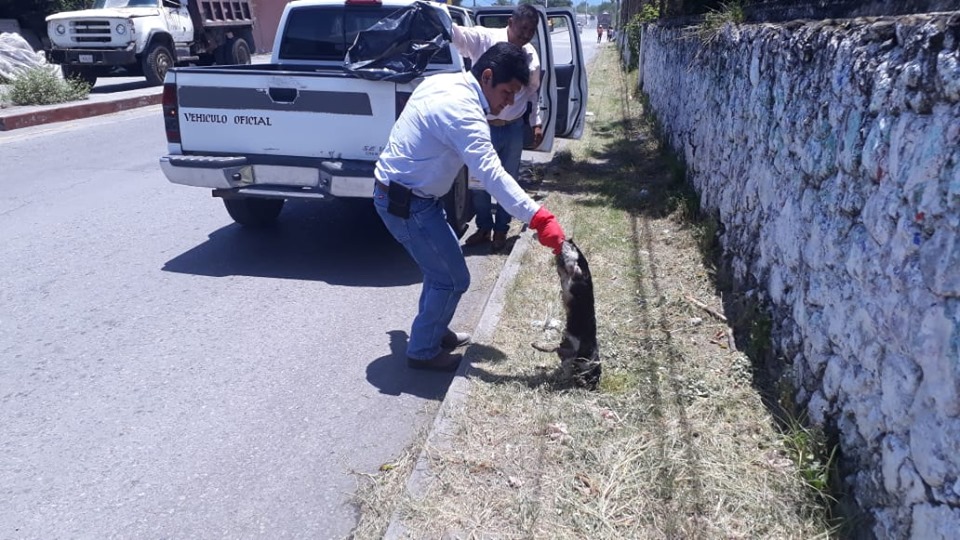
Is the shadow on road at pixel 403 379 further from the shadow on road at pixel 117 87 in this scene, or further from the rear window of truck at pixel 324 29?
the shadow on road at pixel 117 87

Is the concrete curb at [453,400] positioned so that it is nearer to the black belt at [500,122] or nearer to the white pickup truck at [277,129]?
the black belt at [500,122]

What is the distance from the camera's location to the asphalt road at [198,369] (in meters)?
3.35

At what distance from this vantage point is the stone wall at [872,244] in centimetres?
235

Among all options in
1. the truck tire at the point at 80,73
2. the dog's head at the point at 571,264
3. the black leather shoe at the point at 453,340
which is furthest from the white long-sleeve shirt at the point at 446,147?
the truck tire at the point at 80,73

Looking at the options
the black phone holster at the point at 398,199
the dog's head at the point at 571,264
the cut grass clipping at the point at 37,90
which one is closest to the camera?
the dog's head at the point at 571,264

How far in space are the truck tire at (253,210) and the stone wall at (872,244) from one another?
14.3 ft

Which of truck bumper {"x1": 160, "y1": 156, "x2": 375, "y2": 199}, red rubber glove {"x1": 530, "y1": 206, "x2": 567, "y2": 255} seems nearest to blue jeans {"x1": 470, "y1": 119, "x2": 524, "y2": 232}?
truck bumper {"x1": 160, "y1": 156, "x2": 375, "y2": 199}

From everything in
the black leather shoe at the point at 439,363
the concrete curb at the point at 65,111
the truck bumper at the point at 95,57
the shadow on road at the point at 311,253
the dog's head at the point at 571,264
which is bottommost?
the black leather shoe at the point at 439,363

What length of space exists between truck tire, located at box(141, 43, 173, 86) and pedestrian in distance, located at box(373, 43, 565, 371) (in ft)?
56.5

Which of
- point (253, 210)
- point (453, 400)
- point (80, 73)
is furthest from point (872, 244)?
point (80, 73)

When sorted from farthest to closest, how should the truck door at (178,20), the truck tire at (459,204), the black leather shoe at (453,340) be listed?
the truck door at (178,20)
the truck tire at (459,204)
the black leather shoe at (453,340)

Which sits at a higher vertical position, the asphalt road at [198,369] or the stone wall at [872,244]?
the stone wall at [872,244]

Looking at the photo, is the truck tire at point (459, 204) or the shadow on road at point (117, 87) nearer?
the truck tire at point (459, 204)

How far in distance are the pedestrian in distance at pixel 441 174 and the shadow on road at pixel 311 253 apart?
5.42ft
